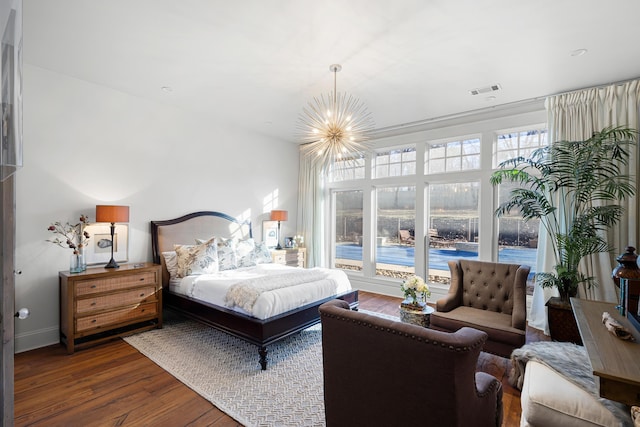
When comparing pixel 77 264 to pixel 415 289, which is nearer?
pixel 415 289

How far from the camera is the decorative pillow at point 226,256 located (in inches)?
175

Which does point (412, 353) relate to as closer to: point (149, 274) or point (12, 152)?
point (12, 152)

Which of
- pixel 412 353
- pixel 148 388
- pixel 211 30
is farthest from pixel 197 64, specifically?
pixel 412 353

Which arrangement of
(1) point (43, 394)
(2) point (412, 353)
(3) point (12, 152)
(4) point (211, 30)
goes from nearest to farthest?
(3) point (12, 152) → (2) point (412, 353) → (1) point (43, 394) → (4) point (211, 30)

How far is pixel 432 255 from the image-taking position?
5363 mm

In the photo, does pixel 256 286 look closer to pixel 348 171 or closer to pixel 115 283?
pixel 115 283

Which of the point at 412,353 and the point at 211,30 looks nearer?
the point at 412,353

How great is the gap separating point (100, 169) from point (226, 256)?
1.99m

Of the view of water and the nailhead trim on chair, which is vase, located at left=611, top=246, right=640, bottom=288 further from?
the view of water

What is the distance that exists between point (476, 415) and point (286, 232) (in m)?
5.39

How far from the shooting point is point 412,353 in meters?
1.32

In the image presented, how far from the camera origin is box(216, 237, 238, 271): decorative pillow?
4450 millimetres

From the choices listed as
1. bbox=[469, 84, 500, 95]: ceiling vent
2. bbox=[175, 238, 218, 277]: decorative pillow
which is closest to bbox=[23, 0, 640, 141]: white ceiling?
bbox=[469, 84, 500, 95]: ceiling vent

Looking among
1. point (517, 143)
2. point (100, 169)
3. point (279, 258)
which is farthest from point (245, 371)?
point (517, 143)
